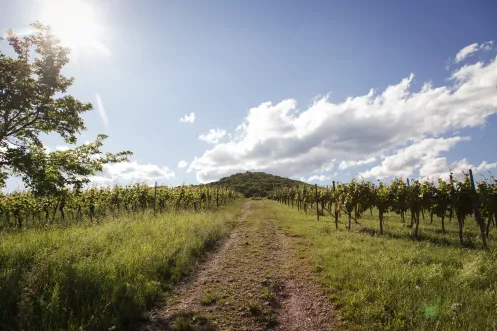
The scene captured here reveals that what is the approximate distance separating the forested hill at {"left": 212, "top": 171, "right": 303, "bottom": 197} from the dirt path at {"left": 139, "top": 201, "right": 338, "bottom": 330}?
108903 millimetres

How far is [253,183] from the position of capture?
133500mm

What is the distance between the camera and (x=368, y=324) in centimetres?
488

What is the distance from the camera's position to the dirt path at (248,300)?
5242 millimetres

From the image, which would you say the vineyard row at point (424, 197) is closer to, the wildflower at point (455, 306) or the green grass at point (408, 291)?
the green grass at point (408, 291)

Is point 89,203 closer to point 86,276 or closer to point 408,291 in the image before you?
point 86,276

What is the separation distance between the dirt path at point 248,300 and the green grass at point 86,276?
25.9 inches

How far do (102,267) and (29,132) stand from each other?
8156mm

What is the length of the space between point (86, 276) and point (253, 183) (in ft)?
419

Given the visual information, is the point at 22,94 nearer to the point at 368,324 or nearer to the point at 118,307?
the point at 118,307

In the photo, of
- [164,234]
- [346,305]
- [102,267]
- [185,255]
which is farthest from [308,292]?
[164,234]

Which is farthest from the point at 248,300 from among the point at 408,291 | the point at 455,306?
the point at 455,306

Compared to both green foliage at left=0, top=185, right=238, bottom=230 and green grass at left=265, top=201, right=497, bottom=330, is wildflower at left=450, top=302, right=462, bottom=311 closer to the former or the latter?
green grass at left=265, top=201, right=497, bottom=330

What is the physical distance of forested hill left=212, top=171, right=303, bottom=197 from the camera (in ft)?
397

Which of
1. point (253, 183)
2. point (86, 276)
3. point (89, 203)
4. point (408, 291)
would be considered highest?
point (253, 183)
